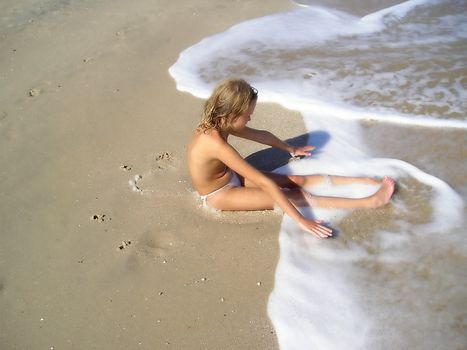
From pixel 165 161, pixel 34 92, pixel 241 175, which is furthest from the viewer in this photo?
pixel 34 92

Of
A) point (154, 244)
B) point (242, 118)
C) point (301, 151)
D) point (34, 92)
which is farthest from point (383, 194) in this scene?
point (34, 92)

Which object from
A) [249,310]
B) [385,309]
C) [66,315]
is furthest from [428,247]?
[66,315]

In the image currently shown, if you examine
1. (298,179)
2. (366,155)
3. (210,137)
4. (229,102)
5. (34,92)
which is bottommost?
(366,155)

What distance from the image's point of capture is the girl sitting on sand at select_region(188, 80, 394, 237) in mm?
2811

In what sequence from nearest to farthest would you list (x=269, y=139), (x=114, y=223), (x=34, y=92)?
(x=114, y=223)
(x=269, y=139)
(x=34, y=92)

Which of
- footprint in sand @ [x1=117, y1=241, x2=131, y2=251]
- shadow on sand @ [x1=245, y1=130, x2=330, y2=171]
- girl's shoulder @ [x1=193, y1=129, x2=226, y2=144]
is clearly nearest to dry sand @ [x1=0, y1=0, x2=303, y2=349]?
footprint in sand @ [x1=117, y1=241, x2=131, y2=251]

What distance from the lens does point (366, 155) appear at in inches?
142

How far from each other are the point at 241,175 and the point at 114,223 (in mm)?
1047

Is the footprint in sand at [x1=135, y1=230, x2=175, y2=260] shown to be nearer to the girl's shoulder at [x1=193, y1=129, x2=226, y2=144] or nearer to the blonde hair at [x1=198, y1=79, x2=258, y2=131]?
A: the girl's shoulder at [x1=193, y1=129, x2=226, y2=144]

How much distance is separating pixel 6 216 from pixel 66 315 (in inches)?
46.2

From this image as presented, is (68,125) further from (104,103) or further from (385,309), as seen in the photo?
(385,309)

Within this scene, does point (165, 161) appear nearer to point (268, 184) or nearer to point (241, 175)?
point (241, 175)

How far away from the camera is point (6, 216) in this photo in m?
3.26

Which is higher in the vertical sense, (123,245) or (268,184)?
(268,184)
